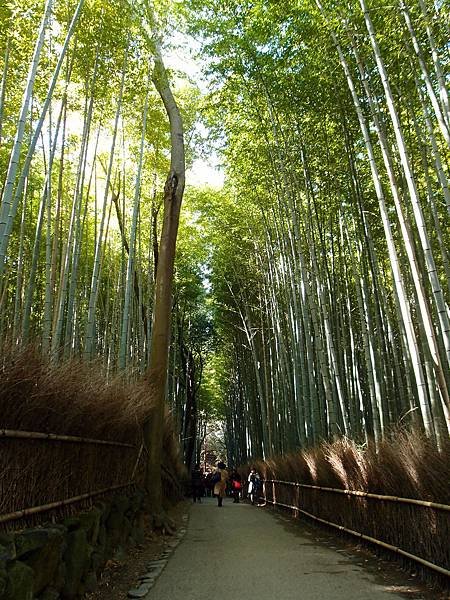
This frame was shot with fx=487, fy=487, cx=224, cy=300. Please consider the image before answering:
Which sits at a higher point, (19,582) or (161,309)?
(161,309)

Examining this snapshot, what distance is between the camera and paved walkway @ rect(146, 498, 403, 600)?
3213mm

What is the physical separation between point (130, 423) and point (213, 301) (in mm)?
11712

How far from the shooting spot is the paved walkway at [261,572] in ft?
10.5

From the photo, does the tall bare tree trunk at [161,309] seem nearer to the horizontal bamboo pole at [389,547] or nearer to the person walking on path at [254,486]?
the horizontal bamboo pole at [389,547]

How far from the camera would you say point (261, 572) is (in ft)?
12.5

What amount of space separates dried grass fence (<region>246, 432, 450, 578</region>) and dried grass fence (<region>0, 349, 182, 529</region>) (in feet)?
7.73

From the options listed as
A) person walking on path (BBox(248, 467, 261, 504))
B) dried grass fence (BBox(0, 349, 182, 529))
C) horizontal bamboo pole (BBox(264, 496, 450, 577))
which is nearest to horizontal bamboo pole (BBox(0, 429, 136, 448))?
dried grass fence (BBox(0, 349, 182, 529))

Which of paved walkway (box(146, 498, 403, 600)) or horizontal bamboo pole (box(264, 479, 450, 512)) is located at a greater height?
horizontal bamboo pole (box(264, 479, 450, 512))

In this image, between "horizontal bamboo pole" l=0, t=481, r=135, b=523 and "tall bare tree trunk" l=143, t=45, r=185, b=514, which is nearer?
"horizontal bamboo pole" l=0, t=481, r=135, b=523

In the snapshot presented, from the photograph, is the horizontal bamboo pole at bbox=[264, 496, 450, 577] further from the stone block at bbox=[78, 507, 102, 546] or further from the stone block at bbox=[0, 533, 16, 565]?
the stone block at bbox=[0, 533, 16, 565]

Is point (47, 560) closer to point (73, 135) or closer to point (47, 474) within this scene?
point (47, 474)

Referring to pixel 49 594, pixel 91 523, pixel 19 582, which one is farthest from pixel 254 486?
pixel 19 582

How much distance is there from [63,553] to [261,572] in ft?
5.65

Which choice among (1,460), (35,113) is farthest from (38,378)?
(35,113)
